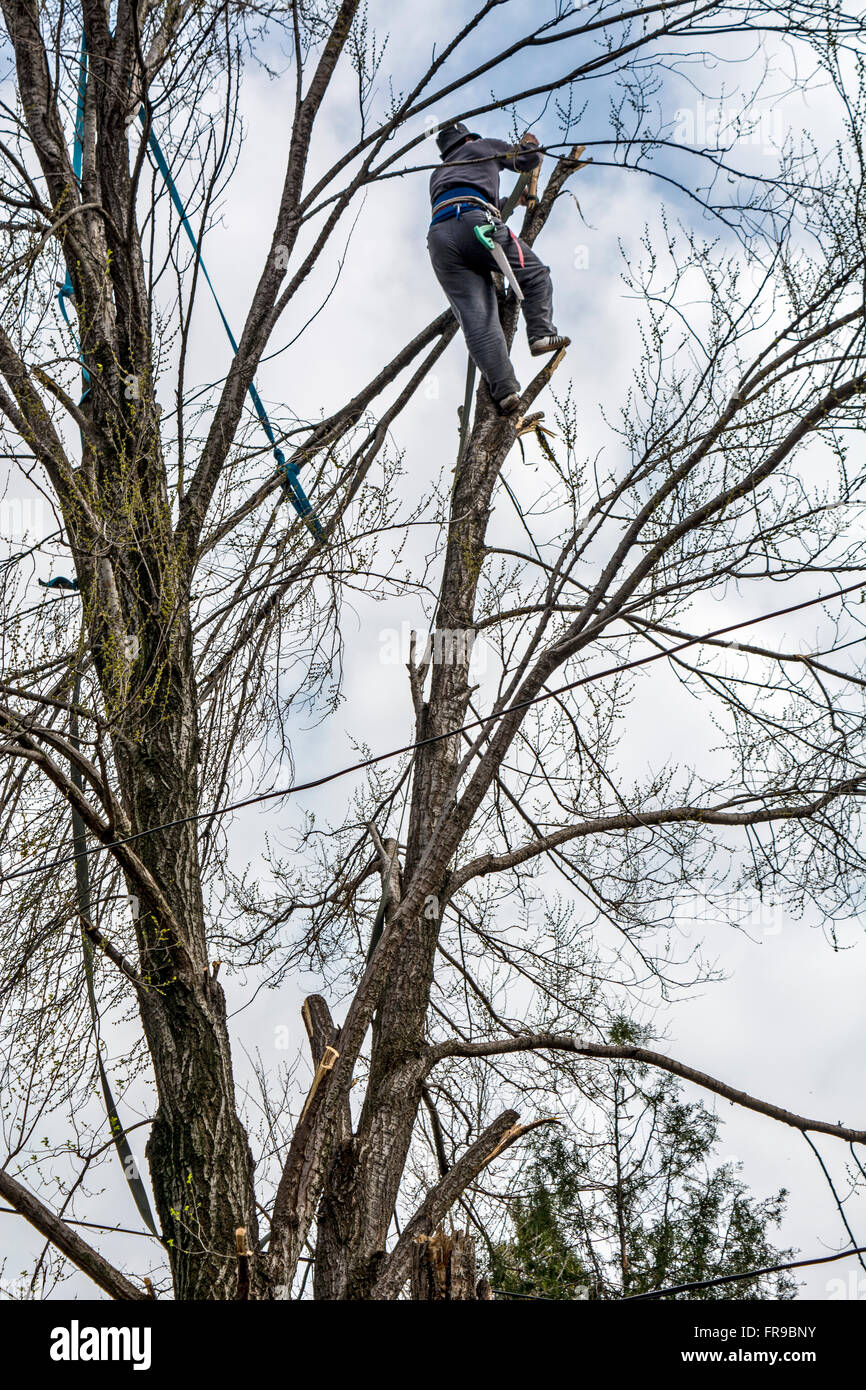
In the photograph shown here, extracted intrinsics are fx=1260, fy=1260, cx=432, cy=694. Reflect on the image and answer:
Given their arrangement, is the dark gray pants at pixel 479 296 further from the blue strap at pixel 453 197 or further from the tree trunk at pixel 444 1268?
the tree trunk at pixel 444 1268

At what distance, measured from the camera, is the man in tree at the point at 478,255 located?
250 inches

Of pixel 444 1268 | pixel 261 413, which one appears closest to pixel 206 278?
pixel 261 413

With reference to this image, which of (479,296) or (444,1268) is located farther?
(479,296)

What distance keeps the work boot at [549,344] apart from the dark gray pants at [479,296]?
0.05 metres

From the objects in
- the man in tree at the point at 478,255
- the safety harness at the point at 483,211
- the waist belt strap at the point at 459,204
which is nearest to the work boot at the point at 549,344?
the man in tree at the point at 478,255

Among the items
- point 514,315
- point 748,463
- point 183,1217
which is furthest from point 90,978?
point 514,315

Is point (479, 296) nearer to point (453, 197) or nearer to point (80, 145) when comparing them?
point (453, 197)

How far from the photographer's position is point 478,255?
6.41 meters

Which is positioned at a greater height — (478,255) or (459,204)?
(459,204)

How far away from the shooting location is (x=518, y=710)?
4.70 metres

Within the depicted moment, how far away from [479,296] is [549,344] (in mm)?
436

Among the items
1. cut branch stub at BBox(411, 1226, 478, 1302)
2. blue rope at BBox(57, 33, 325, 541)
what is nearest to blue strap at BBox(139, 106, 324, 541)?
blue rope at BBox(57, 33, 325, 541)

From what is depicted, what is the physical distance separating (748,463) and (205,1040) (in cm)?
305
